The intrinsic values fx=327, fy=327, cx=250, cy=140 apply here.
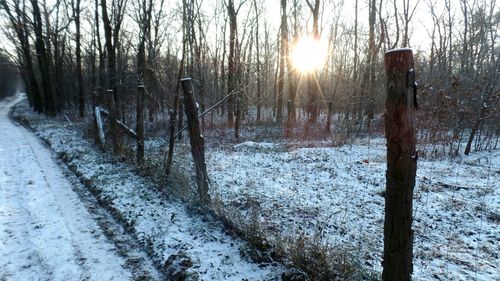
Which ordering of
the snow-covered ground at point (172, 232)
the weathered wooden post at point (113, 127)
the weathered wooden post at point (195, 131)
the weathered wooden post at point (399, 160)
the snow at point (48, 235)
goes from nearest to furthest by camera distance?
the weathered wooden post at point (399, 160) → the snow-covered ground at point (172, 232) → the snow at point (48, 235) → the weathered wooden post at point (195, 131) → the weathered wooden post at point (113, 127)

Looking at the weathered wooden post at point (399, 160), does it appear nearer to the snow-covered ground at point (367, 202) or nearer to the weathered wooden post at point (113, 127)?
the snow-covered ground at point (367, 202)

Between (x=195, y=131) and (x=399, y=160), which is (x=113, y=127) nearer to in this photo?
(x=195, y=131)

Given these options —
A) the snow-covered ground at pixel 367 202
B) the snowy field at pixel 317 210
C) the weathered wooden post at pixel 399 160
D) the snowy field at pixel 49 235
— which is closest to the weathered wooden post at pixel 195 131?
the snowy field at pixel 317 210

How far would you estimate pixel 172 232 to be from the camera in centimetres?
532

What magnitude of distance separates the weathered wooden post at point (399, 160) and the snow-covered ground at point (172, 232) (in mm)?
1534

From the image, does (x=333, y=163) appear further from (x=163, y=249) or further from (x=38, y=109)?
(x=38, y=109)

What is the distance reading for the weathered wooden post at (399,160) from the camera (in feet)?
8.79

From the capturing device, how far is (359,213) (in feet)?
19.0

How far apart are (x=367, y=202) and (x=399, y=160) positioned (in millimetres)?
3862

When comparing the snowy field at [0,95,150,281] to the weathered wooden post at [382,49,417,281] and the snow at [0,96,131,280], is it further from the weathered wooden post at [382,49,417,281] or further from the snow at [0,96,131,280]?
the weathered wooden post at [382,49,417,281]

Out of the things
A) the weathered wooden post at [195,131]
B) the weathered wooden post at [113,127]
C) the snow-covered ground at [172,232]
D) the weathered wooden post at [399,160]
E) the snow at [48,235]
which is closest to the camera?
the weathered wooden post at [399,160]

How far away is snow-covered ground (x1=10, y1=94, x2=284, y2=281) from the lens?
425 centimetres

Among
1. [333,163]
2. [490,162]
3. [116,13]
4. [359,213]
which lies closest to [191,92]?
[359,213]

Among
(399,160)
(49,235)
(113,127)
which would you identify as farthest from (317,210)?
(113,127)
